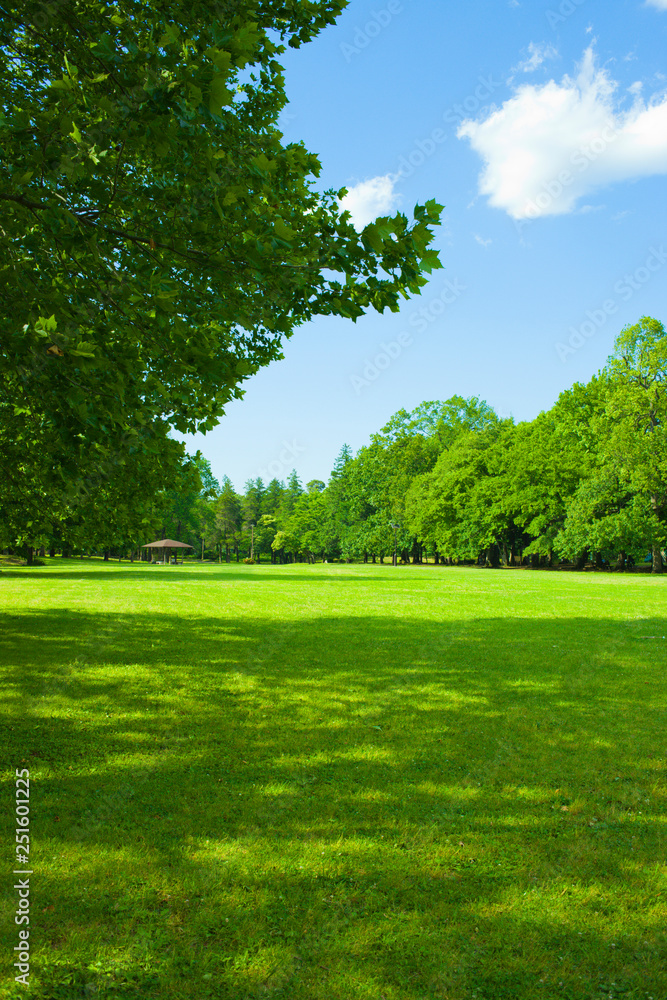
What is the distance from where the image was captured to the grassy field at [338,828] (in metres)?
3.33

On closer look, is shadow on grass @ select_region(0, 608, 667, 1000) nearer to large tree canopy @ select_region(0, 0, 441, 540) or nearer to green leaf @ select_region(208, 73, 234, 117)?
large tree canopy @ select_region(0, 0, 441, 540)

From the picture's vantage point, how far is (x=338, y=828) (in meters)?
4.75

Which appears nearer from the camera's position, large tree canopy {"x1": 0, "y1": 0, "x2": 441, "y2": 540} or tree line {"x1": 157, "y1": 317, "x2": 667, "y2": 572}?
large tree canopy {"x1": 0, "y1": 0, "x2": 441, "y2": 540}

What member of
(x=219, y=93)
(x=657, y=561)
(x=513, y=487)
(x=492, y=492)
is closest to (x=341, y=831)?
(x=219, y=93)

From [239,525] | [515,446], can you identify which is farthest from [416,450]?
[239,525]

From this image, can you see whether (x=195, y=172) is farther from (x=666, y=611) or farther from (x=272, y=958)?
(x=666, y=611)

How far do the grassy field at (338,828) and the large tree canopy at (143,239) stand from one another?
3.24 m

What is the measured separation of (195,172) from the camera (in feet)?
19.1

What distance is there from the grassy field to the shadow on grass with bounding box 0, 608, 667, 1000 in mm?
18

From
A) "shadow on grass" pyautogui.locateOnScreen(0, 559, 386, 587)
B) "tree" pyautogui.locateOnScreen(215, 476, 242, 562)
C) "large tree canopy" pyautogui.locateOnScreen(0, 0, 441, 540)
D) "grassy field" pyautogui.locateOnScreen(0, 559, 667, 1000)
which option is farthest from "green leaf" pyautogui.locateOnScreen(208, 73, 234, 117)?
"tree" pyautogui.locateOnScreen(215, 476, 242, 562)

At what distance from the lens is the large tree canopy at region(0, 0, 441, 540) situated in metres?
4.55
